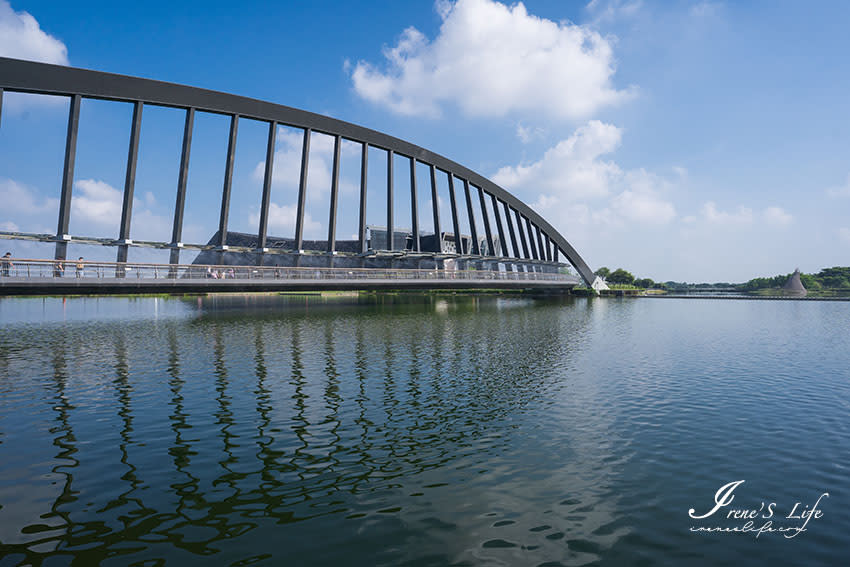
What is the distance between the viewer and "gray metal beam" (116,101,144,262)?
3484cm

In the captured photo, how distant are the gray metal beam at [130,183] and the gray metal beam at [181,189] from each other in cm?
343

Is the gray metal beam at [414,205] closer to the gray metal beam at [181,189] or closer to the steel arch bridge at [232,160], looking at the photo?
the steel arch bridge at [232,160]

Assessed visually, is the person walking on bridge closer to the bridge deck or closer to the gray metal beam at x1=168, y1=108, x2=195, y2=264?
the bridge deck

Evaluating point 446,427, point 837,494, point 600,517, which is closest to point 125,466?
point 446,427

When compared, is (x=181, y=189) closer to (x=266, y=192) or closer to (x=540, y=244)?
(x=266, y=192)

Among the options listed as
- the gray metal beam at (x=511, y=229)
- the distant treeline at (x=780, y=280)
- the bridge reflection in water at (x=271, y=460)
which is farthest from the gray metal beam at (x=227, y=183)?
the distant treeline at (x=780, y=280)

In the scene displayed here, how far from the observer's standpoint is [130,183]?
118 ft

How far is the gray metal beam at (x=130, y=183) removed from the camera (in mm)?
34844

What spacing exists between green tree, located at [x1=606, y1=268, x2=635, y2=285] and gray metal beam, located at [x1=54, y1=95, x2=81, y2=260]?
146m

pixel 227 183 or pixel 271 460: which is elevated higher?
pixel 227 183

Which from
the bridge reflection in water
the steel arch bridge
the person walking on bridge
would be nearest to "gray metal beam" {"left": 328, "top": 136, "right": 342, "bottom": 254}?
the steel arch bridge

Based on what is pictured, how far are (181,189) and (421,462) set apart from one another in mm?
39735

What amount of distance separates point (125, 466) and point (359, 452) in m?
4.66

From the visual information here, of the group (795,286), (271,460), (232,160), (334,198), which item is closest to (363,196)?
(334,198)
